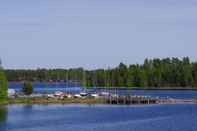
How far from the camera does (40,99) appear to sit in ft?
503

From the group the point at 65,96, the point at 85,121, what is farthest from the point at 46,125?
the point at 65,96

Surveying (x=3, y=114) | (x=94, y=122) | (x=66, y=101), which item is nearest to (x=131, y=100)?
(x=66, y=101)

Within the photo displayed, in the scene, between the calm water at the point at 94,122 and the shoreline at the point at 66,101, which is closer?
the calm water at the point at 94,122

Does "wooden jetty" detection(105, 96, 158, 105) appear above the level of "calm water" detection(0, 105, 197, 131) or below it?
above

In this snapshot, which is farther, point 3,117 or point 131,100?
point 131,100

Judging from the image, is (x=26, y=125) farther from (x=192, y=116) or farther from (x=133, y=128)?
(x=192, y=116)

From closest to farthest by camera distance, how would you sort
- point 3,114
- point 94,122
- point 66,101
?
point 94,122
point 3,114
point 66,101

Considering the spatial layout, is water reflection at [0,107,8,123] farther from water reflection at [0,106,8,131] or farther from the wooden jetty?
the wooden jetty

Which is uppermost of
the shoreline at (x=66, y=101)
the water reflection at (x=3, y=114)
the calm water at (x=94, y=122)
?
the shoreline at (x=66, y=101)

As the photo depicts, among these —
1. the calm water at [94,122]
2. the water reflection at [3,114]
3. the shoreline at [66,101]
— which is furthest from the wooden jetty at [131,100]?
the water reflection at [3,114]

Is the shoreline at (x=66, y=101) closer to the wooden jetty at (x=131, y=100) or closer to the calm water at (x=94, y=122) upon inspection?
the wooden jetty at (x=131, y=100)

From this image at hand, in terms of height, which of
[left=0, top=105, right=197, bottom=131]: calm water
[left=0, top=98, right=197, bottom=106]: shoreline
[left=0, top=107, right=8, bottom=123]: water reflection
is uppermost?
[left=0, top=98, right=197, bottom=106]: shoreline

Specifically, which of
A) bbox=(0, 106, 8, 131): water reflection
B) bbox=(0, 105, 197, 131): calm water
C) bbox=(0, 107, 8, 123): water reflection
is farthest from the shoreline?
bbox=(0, 105, 197, 131): calm water

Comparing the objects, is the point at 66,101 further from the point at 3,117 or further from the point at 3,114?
the point at 3,117
